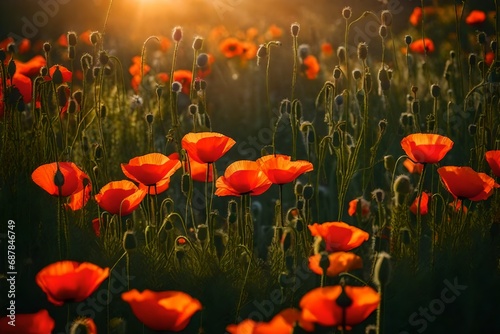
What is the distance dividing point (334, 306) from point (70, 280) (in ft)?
1.76

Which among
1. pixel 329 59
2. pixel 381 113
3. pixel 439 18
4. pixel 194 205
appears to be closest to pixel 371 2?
pixel 439 18

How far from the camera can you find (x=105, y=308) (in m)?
1.95

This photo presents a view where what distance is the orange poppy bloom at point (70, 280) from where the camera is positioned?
1.43m

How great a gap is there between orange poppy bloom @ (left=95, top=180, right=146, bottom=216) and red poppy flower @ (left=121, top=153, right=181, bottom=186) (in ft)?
0.15

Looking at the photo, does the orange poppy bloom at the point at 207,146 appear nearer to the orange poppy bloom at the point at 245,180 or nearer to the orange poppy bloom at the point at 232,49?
the orange poppy bloom at the point at 245,180

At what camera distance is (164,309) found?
4.45 feet

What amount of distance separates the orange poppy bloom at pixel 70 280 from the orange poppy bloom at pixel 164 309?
13 cm

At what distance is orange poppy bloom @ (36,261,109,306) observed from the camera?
1434mm

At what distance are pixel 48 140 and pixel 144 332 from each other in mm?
1073

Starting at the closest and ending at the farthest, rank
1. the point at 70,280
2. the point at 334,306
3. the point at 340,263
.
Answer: the point at 334,306
the point at 70,280
the point at 340,263

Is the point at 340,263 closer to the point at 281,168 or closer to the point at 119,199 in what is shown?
the point at 281,168

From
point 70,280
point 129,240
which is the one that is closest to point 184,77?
point 129,240

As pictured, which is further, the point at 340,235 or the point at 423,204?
the point at 423,204

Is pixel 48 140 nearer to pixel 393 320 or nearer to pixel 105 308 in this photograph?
pixel 105 308
